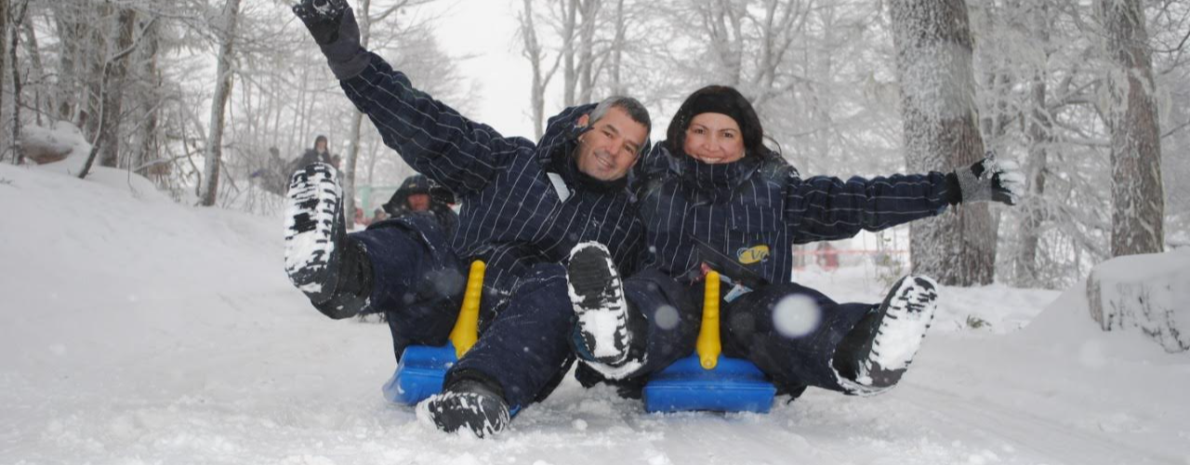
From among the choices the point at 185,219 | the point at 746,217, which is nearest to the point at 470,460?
the point at 746,217

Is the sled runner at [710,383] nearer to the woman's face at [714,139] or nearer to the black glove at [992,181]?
the woman's face at [714,139]

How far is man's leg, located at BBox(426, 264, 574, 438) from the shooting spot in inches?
58.0

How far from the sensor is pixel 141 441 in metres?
1.31

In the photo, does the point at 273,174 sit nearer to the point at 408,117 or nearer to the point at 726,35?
the point at 726,35

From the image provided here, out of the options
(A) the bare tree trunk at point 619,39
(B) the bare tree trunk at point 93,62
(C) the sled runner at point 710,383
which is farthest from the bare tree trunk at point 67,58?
(A) the bare tree trunk at point 619,39

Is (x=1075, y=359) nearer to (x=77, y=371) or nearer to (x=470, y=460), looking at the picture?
(x=470, y=460)

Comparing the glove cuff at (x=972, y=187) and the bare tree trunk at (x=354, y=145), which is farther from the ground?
the bare tree trunk at (x=354, y=145)

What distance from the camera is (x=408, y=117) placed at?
2.02 metres

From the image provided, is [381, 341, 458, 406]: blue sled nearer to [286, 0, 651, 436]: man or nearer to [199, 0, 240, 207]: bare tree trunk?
[286, 0, 651, 436]: man

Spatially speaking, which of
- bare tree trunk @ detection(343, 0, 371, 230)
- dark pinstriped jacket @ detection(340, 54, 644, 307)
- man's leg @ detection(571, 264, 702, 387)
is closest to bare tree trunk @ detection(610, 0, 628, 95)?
bare tree trunk @ detection(343, 0, 371, 230)

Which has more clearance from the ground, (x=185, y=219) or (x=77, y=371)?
(x=185, y=219)

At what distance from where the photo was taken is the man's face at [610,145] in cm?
230

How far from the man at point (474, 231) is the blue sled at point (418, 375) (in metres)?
0.10

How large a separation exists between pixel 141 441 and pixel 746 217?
1.59m
